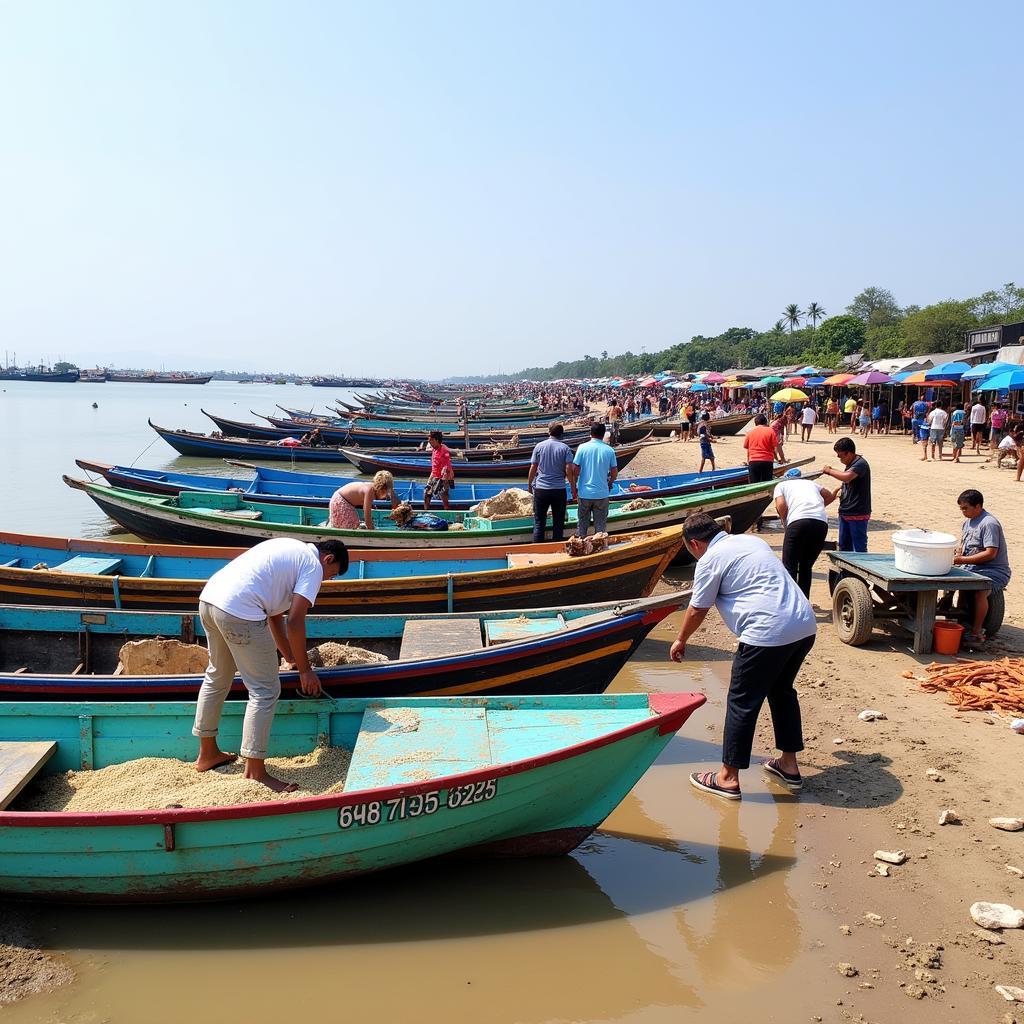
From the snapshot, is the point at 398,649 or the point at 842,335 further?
the point at 842,335

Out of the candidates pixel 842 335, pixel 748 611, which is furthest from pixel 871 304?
pixel 748 611

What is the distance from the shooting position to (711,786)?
548 cm

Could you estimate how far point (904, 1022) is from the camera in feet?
11.7

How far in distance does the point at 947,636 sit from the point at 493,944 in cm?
537

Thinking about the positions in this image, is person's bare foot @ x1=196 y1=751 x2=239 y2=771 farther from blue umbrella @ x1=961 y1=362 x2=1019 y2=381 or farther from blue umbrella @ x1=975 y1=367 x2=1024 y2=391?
blue umbrella @ x1=961 y1=362 x2=1019 y2=381

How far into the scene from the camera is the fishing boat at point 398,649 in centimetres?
535

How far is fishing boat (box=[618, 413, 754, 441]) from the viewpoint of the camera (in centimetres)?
2816

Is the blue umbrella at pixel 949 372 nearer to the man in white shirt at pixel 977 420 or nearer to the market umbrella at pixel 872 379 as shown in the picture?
the man in white shirt at pixel 977 420

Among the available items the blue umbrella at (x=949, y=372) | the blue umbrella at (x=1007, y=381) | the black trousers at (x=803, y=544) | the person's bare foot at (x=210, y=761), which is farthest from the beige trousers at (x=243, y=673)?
the blue umbrella at (x=949, y=372)

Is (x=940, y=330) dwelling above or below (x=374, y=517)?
above

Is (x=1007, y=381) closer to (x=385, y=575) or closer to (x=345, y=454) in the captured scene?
(x=385, y=575)

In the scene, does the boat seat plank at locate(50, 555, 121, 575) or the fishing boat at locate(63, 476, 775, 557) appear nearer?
the boat seat plank at locate(50, 555, 121, 575)

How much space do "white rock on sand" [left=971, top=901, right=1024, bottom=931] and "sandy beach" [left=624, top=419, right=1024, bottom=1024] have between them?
0.04 meters

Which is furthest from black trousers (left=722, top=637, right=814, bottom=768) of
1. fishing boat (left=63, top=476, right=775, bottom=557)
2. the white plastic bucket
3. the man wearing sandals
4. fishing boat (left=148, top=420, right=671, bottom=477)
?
fishing boat (left=148, top=420, right=671, bottom=477)
